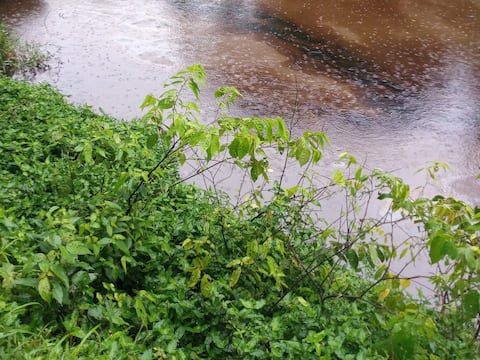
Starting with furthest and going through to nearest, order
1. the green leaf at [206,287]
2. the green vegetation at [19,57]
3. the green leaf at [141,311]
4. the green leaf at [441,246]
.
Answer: the green vegetation at [19,57] → the green leaf at [206,287] → the green leaf at [141,311] → the green leaf at [441,246]

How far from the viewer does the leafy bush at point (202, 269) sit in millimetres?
1838

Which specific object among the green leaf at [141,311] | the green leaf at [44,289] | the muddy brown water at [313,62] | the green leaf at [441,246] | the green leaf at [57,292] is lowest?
the muddy brown water at [313,62]

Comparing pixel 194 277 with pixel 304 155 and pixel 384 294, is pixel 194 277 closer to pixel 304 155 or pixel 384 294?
pixel 304 155

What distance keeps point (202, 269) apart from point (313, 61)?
17.9 ft

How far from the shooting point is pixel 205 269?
2512 mm

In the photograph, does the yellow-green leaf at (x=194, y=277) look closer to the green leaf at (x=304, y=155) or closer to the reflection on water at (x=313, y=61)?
the green leaf at (x=304, y=155)

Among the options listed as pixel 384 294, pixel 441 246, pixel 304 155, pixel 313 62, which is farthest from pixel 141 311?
pixel 313 62

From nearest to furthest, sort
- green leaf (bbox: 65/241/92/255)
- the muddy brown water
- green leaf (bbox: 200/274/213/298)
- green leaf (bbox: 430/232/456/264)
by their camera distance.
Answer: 1. green leaf (bbox: 430/232/456/264)
2. green leaf (bbox: 65/241/92/255)
3. green leaf (bbox: 200/274/213/298)
4. the muddy brown water

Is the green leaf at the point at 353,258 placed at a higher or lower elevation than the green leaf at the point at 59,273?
lower

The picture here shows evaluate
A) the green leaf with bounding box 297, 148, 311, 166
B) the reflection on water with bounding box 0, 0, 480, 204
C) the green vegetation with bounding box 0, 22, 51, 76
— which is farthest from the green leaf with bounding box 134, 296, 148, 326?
the green vegetation with bounding box 0, 22, 51, 76

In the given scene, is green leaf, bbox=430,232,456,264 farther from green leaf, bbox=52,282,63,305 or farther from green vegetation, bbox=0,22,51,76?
green vegetation, bbox=0,22,51,76

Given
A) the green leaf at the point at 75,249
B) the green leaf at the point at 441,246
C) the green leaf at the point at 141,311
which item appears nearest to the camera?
the green leaf at the point at 441,246

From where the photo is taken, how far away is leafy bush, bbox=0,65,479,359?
1.84 meters

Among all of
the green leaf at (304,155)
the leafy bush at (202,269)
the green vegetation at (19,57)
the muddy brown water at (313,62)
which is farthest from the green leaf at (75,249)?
the green vegetation at (19,57)
